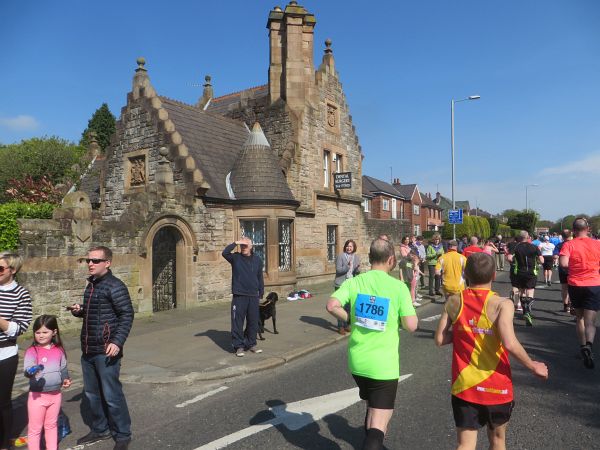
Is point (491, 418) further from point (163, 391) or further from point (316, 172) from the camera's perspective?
point (316, 172)

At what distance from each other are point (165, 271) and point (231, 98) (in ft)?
38.1

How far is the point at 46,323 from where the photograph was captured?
382 centimetres

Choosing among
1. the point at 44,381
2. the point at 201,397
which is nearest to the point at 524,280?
the point at 201,397

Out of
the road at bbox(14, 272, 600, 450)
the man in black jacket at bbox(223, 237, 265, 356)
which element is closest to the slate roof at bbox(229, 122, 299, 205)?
the man in black jacket at bbox(223, 237, 265, 356)

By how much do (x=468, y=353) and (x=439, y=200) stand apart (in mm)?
83173

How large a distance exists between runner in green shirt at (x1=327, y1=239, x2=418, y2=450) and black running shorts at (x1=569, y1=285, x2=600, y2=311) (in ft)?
15.3

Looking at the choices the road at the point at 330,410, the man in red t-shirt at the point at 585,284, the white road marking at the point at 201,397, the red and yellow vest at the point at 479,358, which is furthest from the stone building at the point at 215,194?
the man in red t-shirt at the point at 585,284

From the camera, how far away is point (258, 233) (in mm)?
14273

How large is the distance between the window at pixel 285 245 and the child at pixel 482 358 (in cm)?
1187

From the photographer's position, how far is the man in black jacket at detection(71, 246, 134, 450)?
4.02 metres

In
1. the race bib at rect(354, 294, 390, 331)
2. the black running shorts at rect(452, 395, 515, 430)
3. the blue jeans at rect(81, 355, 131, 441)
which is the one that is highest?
the race bib at rect(354, 294, 390, 331)

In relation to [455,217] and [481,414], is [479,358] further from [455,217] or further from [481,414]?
[455,217]

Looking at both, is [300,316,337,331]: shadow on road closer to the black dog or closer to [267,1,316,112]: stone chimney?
the black dog

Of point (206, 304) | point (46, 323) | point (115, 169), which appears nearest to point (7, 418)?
point (46, 323)
